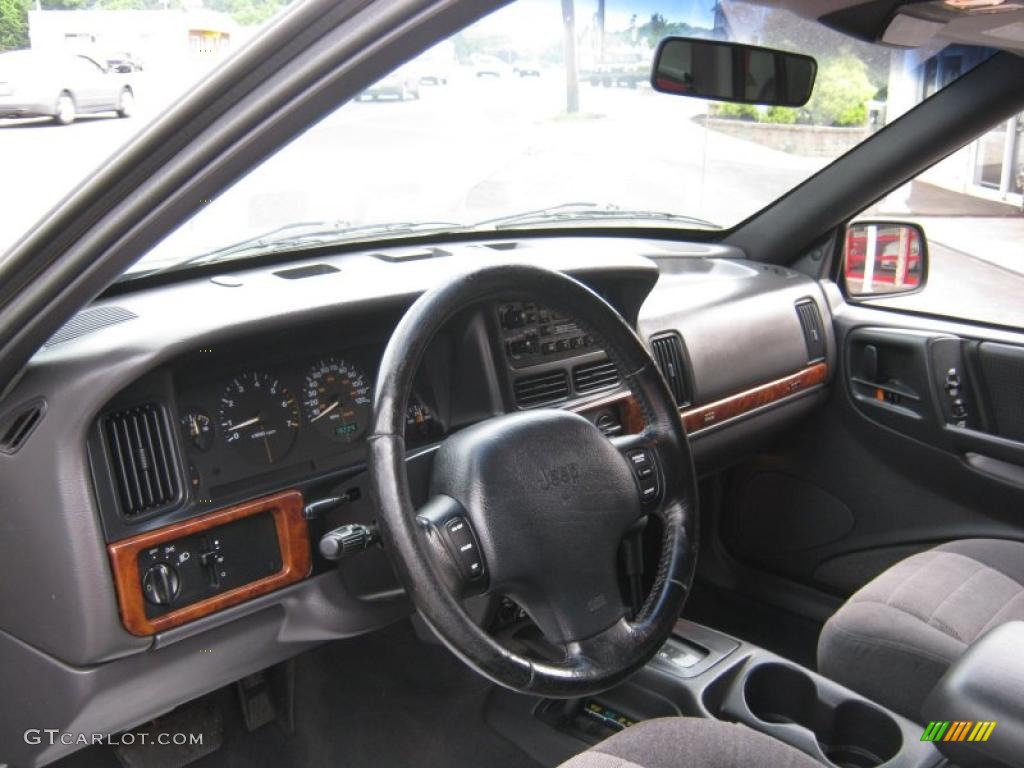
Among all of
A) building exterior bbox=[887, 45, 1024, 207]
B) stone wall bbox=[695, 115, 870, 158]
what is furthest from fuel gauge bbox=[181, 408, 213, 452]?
stone wall bbox=[695, 115, 870, 158]

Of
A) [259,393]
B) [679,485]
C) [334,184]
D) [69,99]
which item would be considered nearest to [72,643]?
[259,393]

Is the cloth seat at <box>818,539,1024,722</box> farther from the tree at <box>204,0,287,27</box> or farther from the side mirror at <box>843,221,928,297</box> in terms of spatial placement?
the tree at <box>204,0,287,27</box>

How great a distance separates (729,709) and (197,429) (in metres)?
1.34

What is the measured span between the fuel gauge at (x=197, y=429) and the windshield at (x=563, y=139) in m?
0.41

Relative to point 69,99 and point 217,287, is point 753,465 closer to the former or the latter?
point 217,287

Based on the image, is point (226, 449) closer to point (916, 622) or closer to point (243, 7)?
point (243, 7)

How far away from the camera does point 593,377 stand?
2.49 m

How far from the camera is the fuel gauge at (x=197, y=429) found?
5.98 ft

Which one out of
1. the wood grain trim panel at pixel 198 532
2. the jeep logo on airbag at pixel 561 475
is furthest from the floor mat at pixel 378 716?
the jeep logo on airbag at pixel 561 475

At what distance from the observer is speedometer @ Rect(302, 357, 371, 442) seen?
2.02 meters

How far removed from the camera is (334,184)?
2457 millimetres

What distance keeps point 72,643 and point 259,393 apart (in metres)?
0.55

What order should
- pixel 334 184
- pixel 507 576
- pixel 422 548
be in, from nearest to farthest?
pixel 422 548, pixel 507 576, pixel 334 184

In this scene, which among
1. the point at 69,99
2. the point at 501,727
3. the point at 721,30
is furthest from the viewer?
the point at 721,30
